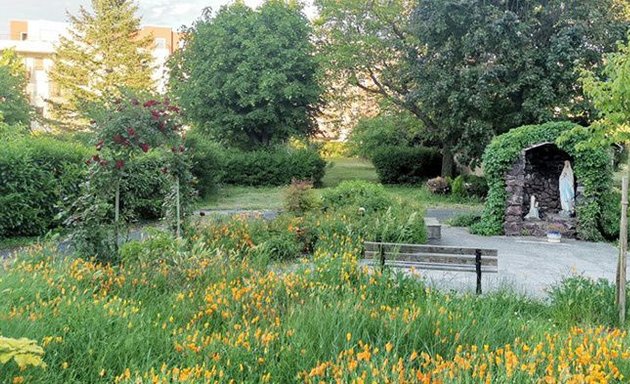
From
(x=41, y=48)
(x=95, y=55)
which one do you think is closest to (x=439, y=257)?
(x=95, y=55)

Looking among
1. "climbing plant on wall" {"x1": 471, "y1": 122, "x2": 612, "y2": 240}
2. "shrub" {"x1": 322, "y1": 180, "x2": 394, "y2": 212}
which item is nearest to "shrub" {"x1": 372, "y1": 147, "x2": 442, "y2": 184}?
"climbing plant on wall" {"x1": 471, "y1": 122, "x2": 612, "y2": 240}

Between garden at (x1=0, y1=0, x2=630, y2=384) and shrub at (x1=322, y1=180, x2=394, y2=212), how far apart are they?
2.3 inches

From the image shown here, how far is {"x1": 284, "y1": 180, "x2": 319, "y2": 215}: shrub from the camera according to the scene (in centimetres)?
1121

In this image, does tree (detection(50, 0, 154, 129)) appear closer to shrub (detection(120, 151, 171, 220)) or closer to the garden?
the garden

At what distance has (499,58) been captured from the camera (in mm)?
17828

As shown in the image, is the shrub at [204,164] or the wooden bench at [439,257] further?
the shrub at [204,164]

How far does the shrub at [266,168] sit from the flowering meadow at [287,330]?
1916cm

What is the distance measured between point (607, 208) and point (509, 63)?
7.06 metres

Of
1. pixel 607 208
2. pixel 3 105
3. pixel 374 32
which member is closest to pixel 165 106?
pixel 607 208

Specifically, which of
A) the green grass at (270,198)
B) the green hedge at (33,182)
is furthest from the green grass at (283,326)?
the green grass at (270,198)

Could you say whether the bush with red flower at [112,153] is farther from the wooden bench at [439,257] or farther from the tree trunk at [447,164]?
the tree trunk at [447,164]

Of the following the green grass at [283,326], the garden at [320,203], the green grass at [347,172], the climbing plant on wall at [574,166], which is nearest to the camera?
the green grass at [283,326]

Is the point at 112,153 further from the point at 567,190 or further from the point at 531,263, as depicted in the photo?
the point at 567,190

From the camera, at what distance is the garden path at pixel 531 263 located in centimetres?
718
